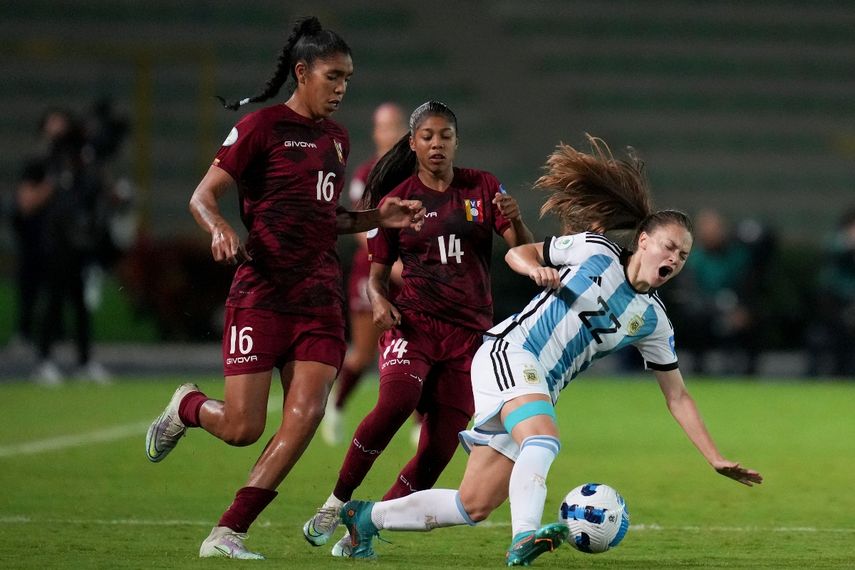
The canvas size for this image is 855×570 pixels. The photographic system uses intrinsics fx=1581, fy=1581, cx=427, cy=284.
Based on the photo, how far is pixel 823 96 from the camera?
28422 mm

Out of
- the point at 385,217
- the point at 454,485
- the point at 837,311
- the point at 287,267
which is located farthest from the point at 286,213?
the point at 837,311

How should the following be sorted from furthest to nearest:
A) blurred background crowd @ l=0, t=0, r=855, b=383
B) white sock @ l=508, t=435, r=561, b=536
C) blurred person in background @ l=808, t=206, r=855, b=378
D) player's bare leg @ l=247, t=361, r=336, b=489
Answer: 1. blurred background crowd @ l=0, t=0, r=855, b=383
2. blurred person in background @ l=808, t=206, r=855, b=378
3. player's bare leg @ l=247, t=361, r=336, b=489
4. white sock @ l=508, t=435, r=561, b=536

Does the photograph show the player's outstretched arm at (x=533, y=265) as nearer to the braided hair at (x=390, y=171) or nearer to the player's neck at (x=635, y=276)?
the player's neck at (x=635, y=276)

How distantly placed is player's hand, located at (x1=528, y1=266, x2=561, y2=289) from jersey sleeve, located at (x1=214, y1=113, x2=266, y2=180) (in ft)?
4.38

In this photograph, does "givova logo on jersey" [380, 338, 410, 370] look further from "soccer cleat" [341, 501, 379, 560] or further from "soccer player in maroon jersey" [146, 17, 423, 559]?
→ "soccer cleat" [341, 501, 379, 560]

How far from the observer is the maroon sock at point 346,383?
1145cm

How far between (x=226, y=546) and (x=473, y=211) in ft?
6.36

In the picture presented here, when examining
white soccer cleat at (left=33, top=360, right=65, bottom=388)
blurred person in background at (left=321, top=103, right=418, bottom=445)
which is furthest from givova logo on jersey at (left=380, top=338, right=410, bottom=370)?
white soccer cleat at (left=33, top=360, right=65, bottom=388)

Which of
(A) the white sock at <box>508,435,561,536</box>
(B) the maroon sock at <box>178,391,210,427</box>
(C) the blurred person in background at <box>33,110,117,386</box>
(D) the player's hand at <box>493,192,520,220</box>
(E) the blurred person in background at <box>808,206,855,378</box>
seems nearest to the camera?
(A) the white sock at <box>508,435,561,536</box>

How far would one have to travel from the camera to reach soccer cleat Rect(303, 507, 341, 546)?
7.07 meters

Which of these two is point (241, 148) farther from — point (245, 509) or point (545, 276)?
point (245, 509)

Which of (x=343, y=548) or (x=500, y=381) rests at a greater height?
(x=500, y=381)

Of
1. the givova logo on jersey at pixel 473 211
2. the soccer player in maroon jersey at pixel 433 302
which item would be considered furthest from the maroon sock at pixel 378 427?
the givova logo on jersey at pixel 473 211

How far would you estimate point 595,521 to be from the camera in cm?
651
